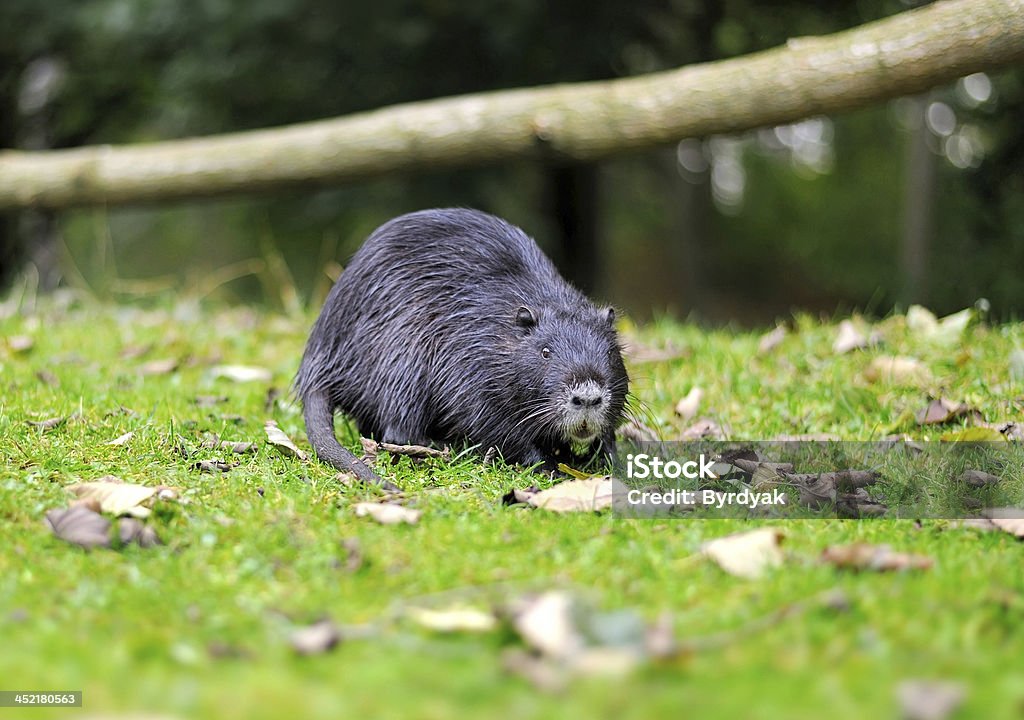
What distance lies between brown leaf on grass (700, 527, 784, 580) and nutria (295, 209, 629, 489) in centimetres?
98

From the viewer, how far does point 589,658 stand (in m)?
1.90

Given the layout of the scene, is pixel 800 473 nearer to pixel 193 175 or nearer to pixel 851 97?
pixel 851 97

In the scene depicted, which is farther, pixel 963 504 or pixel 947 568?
pixel 963 504

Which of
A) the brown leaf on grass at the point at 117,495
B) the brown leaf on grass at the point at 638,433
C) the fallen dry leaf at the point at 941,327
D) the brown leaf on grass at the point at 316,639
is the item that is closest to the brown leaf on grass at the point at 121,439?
the brown leaf on grass at the point at 117,495

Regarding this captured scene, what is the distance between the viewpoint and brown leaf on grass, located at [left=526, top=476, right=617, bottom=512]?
297 centimetres

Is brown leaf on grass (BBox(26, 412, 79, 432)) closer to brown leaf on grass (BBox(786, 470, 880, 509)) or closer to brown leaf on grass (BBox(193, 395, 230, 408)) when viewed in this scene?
brown leaf on grass (BBox(193, 395, 230, 408))

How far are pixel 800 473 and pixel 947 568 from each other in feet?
→ 3.22

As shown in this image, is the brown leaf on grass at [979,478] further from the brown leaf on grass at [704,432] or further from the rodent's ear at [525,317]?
the rodent's ear at [525,317]

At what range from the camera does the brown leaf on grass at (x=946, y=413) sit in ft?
12.6

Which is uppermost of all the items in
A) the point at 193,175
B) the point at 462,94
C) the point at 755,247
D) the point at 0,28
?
the point at 0,28

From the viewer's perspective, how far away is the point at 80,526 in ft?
8.62

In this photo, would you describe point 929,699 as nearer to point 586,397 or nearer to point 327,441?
point 586,397

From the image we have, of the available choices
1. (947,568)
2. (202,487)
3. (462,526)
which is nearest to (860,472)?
(947,568)

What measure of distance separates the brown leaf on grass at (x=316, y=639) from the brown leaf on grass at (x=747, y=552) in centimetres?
91
